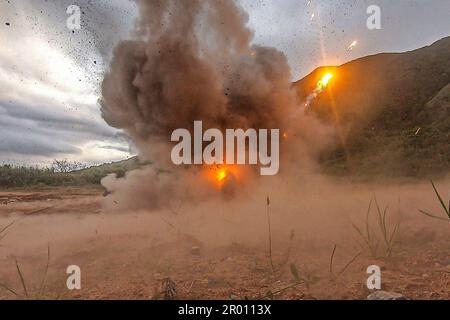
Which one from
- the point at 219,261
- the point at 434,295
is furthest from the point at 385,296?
the point at 219,261

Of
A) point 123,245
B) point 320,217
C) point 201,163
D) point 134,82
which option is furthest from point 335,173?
point 123,245

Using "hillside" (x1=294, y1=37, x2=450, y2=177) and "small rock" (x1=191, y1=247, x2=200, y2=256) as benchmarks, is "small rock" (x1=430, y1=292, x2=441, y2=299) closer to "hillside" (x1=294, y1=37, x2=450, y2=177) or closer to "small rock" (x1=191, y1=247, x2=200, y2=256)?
"small rock" (x1=191, y1=247, x2=200, y2=256)

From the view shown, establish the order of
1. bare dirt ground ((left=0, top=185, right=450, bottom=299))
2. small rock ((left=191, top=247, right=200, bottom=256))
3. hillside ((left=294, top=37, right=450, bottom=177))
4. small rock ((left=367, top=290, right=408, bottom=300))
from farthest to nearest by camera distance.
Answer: hillside ((left=294, top=37, right=450, bottom=177)), small rock ((left=191, top=247, right=200, bottom=256)), bare dirt ground ((left=0, top=185, right=450, bottom=299)), small rock ((left=367, top=290, right=408, bottom=300))

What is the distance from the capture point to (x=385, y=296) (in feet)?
11.1

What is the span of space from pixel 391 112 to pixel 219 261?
134 ft

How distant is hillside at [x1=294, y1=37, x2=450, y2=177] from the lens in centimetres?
1839

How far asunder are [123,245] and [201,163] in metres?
6.94

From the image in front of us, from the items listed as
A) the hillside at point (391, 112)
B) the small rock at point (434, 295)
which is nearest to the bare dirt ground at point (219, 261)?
the small rock at point (434, 295)

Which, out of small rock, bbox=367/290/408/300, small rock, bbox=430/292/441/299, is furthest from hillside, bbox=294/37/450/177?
small rock, bbox=367/290/408/300

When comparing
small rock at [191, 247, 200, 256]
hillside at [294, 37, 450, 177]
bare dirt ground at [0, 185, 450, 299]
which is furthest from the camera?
hillside at [294, 37, 450, 177]

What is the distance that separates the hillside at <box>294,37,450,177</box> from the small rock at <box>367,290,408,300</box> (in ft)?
31.4

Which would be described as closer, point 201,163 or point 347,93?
point 201,163
